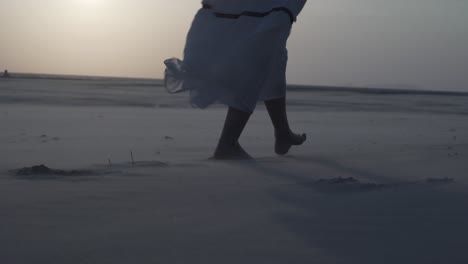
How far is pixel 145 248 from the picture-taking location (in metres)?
1.52

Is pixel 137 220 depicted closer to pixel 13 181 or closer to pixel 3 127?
pixel 13 181

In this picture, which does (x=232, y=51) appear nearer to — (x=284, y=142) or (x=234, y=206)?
(x=284, y=142)

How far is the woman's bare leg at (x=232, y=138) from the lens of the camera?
11.1ft

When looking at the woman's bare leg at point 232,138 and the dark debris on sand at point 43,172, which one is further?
the woman's bare leg at point 232,138

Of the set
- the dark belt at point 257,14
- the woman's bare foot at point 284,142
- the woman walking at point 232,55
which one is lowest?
the woman's bare foot at point 284,142

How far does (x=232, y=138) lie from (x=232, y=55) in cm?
44

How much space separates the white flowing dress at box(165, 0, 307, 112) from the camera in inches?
128

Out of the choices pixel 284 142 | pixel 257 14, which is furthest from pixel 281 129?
pixel 257 14

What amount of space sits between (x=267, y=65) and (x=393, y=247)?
6.11 feet

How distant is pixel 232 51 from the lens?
3.28 meters

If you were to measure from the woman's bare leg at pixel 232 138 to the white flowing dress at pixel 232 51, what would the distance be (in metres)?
0.11

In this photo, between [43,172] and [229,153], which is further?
[229,153]

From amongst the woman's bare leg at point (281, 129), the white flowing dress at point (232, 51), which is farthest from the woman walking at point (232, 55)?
the woman's bare leg at point (281, 129)

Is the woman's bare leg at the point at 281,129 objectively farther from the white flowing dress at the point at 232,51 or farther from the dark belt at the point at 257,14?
the dark belt at the point at 257,14
